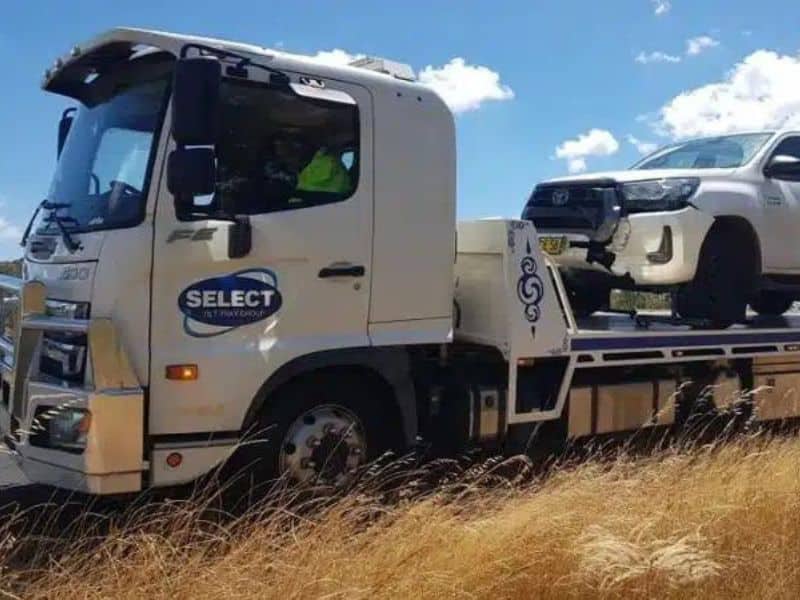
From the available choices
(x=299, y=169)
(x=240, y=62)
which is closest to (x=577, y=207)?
(x=299, y=169)

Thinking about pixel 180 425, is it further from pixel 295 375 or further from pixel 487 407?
pixel 487 407

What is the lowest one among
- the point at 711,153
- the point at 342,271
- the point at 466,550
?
the point at 466,550

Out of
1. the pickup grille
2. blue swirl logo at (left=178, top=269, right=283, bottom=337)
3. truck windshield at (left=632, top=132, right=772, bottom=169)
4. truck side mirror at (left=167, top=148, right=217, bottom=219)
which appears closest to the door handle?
blue swirl logo at (left=178, top=269, right=283, bottom=337)

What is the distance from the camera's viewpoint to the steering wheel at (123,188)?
5113mm

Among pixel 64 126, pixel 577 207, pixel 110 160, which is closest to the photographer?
pixel 110 160

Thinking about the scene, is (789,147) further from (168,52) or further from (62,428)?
(62,428)

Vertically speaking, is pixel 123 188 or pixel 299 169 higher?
pixel 299 169

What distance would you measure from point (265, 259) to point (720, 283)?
4411 millimetres

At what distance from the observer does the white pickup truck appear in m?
7.60

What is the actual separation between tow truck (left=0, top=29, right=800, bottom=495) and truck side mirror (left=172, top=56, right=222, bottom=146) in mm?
10

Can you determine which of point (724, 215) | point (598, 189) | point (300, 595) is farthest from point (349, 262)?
point (724, 215)

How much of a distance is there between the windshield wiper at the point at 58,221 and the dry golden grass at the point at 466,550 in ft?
4.97

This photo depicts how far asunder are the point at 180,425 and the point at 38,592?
4.57 ft

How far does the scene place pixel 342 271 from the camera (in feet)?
18.2
